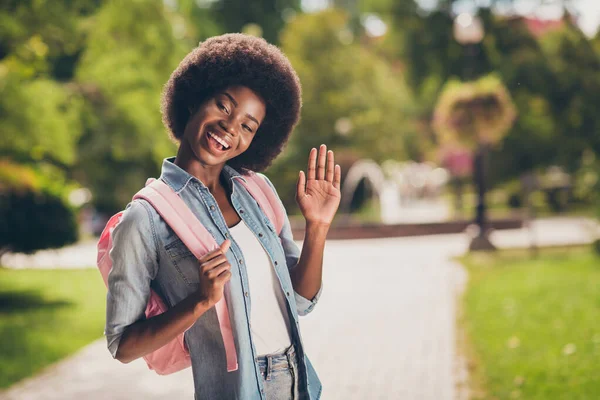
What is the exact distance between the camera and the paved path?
6.60 m

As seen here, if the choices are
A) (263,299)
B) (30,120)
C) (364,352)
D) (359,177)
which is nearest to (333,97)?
(359,177)

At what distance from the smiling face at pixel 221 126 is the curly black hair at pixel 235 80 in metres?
0.04

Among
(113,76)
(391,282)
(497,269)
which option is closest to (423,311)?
(391,282)

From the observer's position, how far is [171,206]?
7.67 feet

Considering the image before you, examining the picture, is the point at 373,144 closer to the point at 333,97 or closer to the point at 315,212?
the point at 333,97

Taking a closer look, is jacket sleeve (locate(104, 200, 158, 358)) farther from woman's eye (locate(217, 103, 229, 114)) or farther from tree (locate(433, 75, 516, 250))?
tree (locate(433, 75, 516, 250))

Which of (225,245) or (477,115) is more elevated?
(477,115)

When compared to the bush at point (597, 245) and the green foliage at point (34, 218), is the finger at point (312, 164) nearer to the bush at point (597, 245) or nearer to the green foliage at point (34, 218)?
the green foliage at point (34, 218)

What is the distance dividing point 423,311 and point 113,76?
6.76m

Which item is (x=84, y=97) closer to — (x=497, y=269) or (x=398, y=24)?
(x=497, y=269)

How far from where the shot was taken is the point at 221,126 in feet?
8.18

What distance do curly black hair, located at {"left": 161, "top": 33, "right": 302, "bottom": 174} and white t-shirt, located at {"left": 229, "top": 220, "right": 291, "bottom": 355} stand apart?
37 cm

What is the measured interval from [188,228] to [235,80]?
530 millimetres

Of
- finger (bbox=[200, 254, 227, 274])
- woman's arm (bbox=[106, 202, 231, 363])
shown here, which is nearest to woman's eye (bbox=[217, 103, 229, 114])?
woman's arm (bbox=[106, 202, 231, 363])
